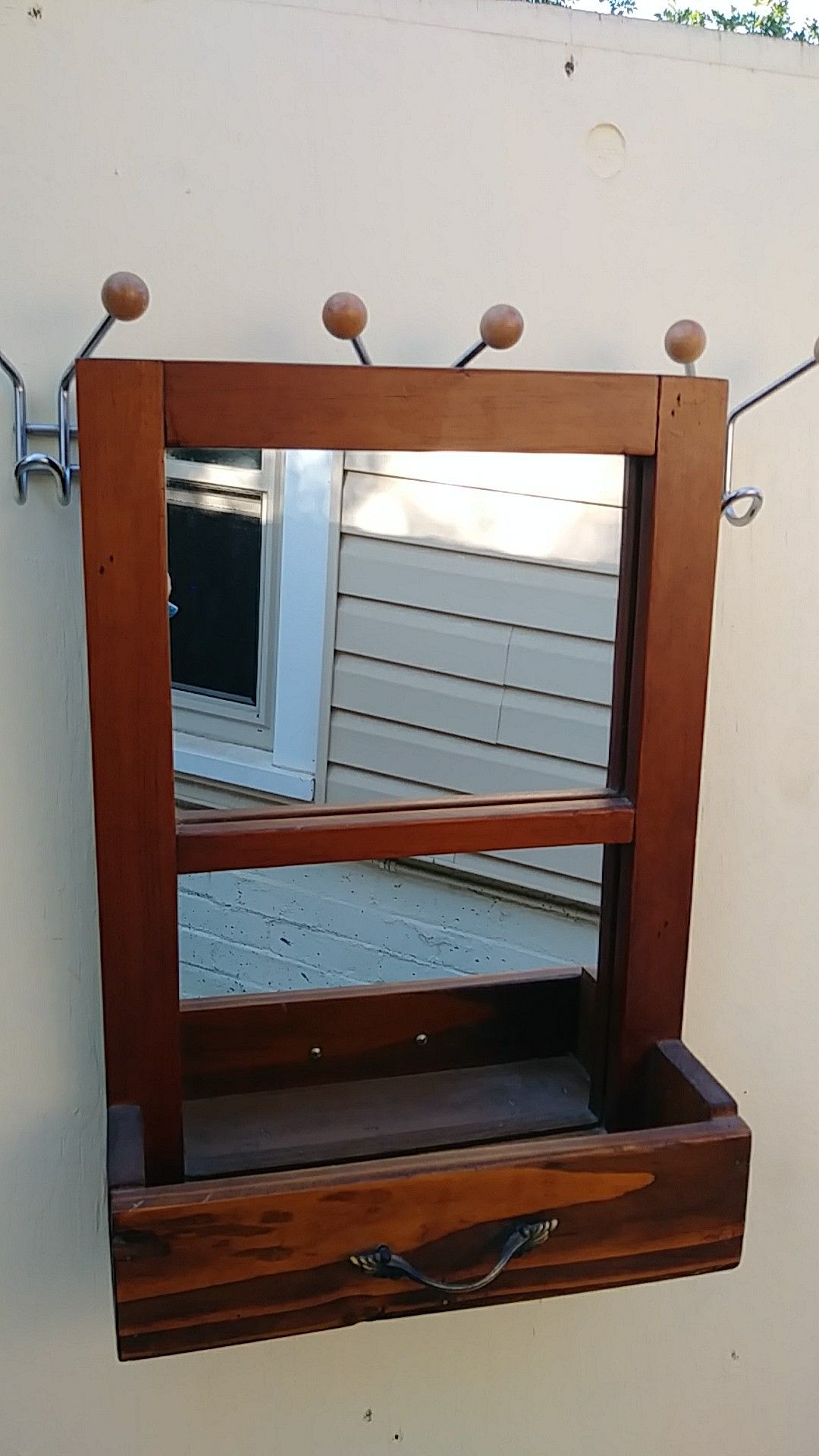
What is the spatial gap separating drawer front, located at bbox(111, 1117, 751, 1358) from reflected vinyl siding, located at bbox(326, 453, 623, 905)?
0.28 metres

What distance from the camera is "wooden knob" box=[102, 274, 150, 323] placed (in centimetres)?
80

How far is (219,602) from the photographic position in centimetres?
93

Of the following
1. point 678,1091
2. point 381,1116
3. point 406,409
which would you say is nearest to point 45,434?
point 406,409

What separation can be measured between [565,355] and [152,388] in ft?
1.19

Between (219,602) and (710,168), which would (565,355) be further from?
(219,602)

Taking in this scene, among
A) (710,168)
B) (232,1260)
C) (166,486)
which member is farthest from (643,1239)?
(710,168)

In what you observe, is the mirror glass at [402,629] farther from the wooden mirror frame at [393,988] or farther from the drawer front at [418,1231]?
the drawer front at [418,1231]

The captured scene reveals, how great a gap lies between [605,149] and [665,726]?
0.46m

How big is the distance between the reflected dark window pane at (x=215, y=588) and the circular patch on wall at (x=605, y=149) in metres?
0.39

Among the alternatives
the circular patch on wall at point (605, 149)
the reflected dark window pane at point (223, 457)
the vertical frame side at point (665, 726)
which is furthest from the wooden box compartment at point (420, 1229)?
the circular patch on wall at point (605, 149)

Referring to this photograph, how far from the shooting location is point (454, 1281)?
863mm

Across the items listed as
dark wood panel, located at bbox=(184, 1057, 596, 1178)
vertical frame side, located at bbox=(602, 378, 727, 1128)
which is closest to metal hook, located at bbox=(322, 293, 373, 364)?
vertical frame side, located at bbox=(602, 378, 727, 1128)

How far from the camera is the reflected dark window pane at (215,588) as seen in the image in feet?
2.94

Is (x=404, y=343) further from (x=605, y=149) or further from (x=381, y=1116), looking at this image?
(x=381, y=1116)
